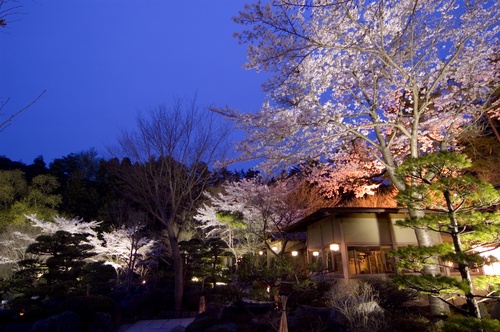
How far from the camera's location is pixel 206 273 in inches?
552

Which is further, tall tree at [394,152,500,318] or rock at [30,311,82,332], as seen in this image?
rock at [30,311,82,332]

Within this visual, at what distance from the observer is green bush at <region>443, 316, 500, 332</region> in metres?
3.62

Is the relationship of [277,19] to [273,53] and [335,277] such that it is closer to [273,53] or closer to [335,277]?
[273,53]

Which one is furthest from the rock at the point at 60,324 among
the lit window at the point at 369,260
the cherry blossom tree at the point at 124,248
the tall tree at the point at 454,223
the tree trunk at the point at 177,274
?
the tall tree at the point at 454,223

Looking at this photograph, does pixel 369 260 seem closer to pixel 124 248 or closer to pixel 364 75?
pixel 364 75

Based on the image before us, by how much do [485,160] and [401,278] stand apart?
11.6 m

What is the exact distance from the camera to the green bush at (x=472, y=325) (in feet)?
11.9

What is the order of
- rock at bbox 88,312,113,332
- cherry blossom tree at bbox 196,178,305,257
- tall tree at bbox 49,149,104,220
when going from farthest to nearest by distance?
tall tree at bbox 49,149,104,220, cherry blossom tree at bbox 196,178,305,257, rock at bbox 88,312,113,332

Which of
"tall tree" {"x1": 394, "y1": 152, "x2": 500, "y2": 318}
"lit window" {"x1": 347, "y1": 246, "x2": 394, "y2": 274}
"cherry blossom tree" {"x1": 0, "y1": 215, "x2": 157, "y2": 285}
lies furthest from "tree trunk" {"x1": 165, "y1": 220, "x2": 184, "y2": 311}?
"tall tree" {"x1": 394, "y1": 152, "x2": 500, "y2": 318}

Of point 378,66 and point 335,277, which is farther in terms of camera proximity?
point 335,277

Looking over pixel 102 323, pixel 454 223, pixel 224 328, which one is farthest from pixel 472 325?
pixel 102 323

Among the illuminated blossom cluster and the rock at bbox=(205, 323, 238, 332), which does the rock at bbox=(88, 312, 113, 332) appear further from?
the illuminated blossom cluster

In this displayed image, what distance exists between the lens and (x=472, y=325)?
378 centimetres

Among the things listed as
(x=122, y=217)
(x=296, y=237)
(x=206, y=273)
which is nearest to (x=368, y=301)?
(x=206, y=273)
